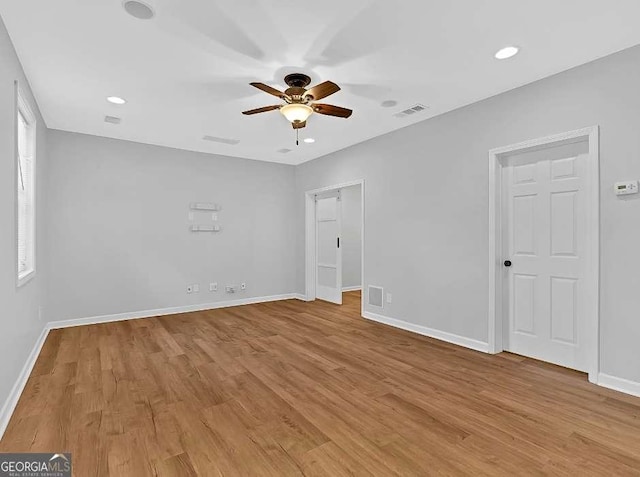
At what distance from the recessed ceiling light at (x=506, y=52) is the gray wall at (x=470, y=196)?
412 millimetres

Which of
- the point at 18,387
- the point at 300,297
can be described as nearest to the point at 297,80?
the point at 18,387

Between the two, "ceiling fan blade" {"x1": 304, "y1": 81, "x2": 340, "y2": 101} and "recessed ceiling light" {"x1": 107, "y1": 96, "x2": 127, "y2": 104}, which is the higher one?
"recessed ceiling light" {"x1": 107, "y1": 96, "x2": 127, "y2": 104}

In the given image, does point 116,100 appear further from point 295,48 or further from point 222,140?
point 295,48

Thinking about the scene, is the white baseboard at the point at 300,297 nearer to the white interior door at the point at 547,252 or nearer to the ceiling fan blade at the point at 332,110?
the white interior door at the point at 547,252

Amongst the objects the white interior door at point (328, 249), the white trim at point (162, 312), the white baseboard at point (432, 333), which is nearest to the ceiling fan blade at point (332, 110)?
the white baseboard at point (432, 333)

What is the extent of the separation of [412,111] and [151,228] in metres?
4.27

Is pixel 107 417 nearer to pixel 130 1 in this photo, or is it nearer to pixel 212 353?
pixel 212 353

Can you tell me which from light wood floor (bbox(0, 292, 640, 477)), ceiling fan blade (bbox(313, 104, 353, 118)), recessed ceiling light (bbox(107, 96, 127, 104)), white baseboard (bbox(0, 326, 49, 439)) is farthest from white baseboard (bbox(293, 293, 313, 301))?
recessed ceiling light (bbox(107, 96, 127, 104))

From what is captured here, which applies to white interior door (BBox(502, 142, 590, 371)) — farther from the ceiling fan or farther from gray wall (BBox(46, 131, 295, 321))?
gray wall (BBox(46, 131, 295, 321))

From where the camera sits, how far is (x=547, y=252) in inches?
131

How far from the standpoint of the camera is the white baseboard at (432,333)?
3.72m

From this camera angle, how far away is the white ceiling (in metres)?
2.26

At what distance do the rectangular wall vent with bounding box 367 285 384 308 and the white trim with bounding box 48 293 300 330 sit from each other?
85.9 inches

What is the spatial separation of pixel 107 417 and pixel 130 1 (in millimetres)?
2768
